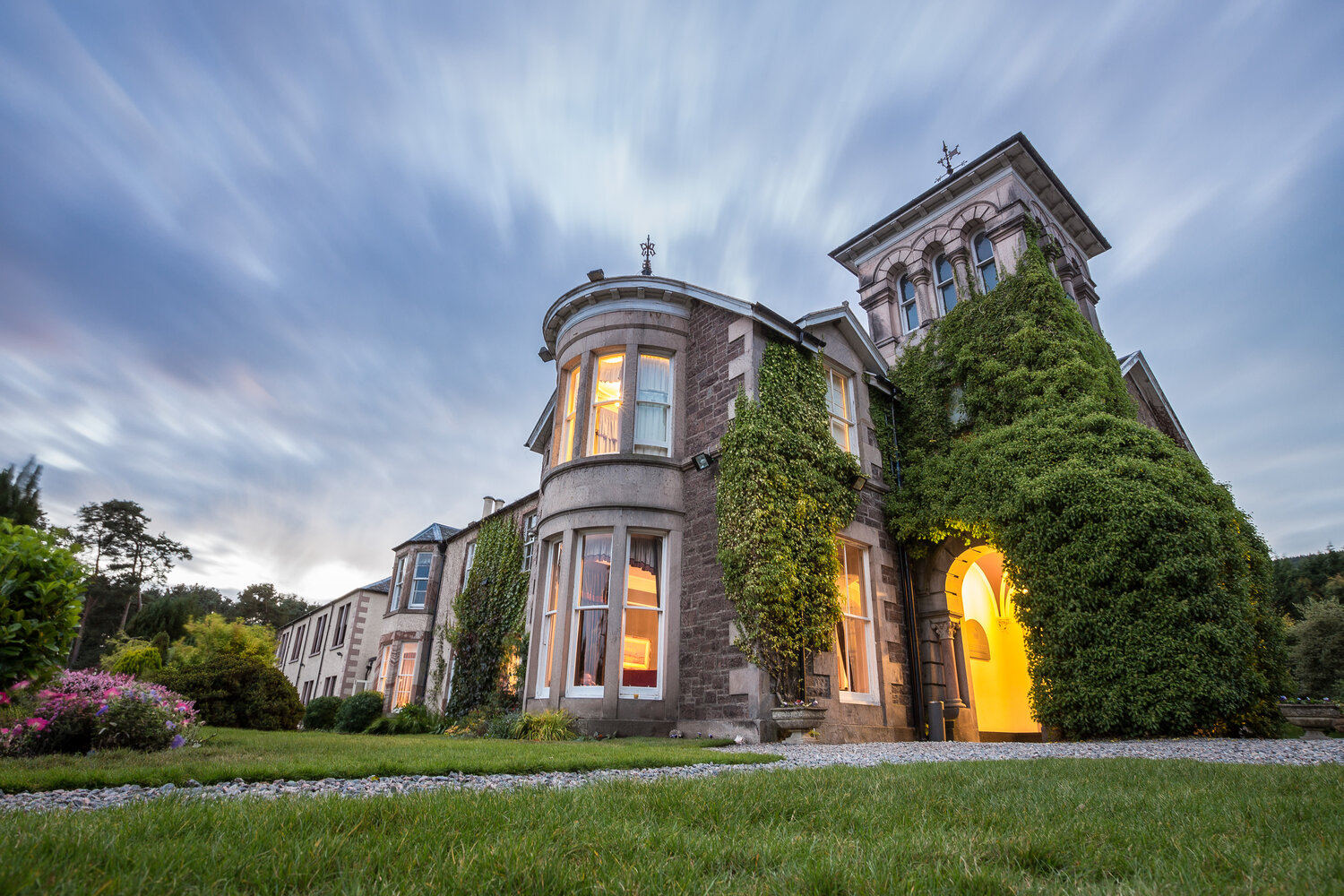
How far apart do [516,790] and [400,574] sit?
23.0 m

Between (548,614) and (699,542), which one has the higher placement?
(699,542)

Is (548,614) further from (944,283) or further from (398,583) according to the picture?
(398,583)

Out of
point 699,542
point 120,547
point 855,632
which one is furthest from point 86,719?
point 120,547

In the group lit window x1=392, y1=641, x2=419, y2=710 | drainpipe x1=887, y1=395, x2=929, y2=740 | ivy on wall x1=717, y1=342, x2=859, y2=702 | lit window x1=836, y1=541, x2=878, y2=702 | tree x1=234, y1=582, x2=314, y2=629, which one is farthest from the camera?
tree x1=234, y1=582, x2=314, y2=629

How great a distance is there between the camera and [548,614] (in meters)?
11.1

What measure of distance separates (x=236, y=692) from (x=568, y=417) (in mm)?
8268

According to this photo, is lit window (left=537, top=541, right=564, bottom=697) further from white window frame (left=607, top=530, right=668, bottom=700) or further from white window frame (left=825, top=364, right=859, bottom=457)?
white window frame (left=825, top=364, right=859, bottom=457)

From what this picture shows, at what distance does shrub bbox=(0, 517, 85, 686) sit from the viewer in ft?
14.7

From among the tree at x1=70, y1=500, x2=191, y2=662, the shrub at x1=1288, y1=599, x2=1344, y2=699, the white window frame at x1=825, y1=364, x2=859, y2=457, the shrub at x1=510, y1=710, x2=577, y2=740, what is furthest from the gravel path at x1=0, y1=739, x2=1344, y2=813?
the tree at x1=70, y1=500, x2=191, y2=662

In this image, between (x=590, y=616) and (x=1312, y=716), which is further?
(x=590, y=616)

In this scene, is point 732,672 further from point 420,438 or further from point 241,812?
point 420,438

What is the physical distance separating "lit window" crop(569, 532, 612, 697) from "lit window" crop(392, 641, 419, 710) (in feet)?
46.9

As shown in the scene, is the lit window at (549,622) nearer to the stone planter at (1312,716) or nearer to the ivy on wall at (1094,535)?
the ivy on wall at (1094,535)

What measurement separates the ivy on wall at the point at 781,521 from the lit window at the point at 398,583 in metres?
18.0
